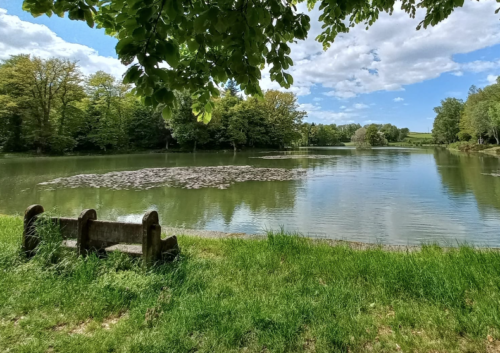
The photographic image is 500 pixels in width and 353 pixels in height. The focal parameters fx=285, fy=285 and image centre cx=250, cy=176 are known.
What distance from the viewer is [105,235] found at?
356 centimetres

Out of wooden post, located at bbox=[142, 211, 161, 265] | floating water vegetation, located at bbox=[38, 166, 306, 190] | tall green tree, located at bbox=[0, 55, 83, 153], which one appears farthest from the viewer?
tall green tree, located at bbox=[0, 55, 83, 153]

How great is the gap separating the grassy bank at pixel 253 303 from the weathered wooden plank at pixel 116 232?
25cm

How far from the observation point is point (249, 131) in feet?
167

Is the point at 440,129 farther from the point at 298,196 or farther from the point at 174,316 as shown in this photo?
the point at 174,316

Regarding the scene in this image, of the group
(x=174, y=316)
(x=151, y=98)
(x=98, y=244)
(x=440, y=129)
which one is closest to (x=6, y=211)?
(x=98, y=244)

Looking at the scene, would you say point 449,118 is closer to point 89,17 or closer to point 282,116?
point 282,116

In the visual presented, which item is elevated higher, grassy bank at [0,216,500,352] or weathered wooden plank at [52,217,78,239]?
weathered wooden plank at [52,217,78,239]

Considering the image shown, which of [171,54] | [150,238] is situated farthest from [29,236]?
[171,54]

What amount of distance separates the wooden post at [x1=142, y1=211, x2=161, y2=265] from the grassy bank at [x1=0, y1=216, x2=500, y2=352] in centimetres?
15

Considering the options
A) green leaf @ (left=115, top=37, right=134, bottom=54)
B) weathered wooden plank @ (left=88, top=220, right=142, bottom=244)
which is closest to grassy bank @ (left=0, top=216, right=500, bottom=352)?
weathered wooden plank @ (left=88, top=220, right=142, bottom=244)

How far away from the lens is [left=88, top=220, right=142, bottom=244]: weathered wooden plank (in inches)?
137

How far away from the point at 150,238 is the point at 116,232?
1.52ft

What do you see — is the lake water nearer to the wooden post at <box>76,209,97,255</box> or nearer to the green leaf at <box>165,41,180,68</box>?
the wooden post at <box>76,209,97,255</box>

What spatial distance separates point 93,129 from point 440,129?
245ft
